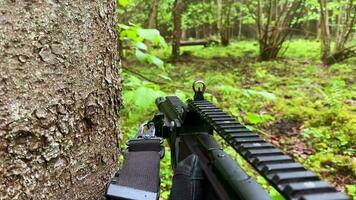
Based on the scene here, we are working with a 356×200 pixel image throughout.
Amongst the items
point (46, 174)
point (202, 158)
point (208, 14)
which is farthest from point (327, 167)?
point (208, 14)

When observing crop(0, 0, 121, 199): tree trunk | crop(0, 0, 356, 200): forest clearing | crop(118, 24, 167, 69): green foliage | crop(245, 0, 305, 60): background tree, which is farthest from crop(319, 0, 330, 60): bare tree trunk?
crop(0, 0, 121, 199): tree trunk

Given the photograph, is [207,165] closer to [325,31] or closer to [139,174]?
[139,174]

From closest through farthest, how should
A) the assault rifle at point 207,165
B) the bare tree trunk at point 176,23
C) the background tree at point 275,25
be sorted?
1. the assault rifle at point 207,165
2. the background tree at point 275,25
3. the bare tree trunk at point 176,23

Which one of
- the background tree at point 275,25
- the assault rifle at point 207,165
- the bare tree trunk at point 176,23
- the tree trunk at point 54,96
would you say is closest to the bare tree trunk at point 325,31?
the background tree at point 275,25

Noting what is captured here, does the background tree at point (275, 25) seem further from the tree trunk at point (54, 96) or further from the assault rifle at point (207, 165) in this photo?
the tree trunk at point (54, 96)

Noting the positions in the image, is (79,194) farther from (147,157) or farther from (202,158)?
(202,158)

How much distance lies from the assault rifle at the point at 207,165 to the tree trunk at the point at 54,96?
0.10m

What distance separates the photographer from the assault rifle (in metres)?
0.45

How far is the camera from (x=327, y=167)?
9.57ft

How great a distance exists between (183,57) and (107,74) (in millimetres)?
7473

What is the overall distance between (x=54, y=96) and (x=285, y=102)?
3850 mm

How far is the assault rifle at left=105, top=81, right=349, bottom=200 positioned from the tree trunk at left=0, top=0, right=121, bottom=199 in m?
0.10

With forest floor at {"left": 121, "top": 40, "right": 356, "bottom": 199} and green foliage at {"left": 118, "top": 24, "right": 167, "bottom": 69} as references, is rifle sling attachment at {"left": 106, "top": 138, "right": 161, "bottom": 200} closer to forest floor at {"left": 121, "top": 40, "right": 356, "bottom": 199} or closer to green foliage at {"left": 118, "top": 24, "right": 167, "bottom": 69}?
forest floor at {"left": 121, "top": 40, "right": 356, "bottom": 199}

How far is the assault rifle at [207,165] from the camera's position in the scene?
1.49 ft
